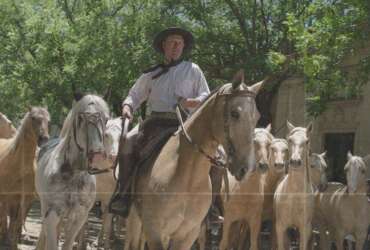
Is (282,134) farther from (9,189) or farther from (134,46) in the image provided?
(9,189)

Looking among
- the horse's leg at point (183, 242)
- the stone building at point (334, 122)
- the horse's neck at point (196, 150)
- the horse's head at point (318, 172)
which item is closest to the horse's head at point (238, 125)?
the horse's neck at point (196, 150)

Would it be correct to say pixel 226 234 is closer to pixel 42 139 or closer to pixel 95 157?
pixel 42 139

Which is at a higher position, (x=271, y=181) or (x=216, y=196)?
(x=216, y=196)

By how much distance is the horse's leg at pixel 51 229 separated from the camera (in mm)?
6191

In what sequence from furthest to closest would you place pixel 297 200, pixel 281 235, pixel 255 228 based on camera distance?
pixel 255 228 < pixel 281 235 < pixel 297 200

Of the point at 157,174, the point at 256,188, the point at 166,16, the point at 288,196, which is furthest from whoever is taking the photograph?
the point at 166,16

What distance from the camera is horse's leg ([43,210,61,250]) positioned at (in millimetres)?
6191

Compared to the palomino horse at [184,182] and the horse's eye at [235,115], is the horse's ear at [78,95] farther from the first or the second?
the horse's eye at [235,115]

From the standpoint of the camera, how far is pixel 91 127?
6098mm

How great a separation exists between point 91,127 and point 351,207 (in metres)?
6.59

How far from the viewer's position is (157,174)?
5914mm

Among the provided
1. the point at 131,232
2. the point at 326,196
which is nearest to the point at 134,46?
the point at 326,196

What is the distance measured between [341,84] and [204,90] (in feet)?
23.1

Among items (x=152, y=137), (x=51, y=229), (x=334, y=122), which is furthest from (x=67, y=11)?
(x=51, y=229)
